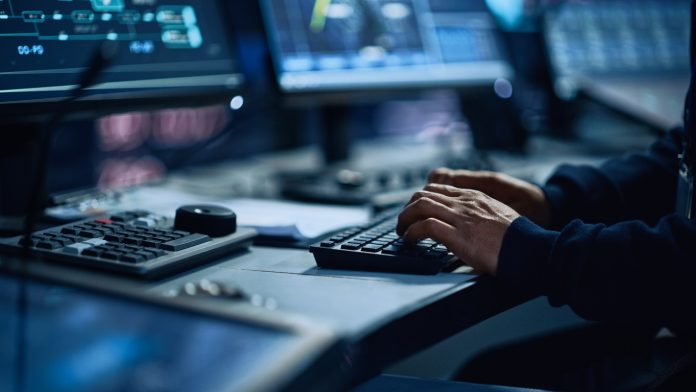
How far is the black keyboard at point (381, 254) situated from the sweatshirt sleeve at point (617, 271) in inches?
2.6

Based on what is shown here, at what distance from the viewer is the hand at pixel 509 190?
0.93m

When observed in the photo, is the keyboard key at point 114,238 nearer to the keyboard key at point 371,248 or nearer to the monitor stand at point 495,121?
the keyboard key at point 371,248

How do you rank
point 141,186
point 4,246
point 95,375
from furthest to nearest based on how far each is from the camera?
point 141,186 < point 4,246 < point 95,375

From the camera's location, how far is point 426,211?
74cm

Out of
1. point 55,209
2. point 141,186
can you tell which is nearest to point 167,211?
point 55,209

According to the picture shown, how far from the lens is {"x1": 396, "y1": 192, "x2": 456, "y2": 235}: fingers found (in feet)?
2.40

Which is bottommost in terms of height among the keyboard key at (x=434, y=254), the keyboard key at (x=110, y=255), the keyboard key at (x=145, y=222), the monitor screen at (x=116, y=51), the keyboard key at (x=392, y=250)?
the keyboard key at (x=434, y=254)

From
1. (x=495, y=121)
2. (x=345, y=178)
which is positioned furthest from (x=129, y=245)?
(x=495, y=121)

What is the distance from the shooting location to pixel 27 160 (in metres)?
0.99

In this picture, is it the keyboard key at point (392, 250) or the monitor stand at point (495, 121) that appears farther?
the monitor stand at point (495, 121)

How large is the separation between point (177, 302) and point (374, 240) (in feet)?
1.07

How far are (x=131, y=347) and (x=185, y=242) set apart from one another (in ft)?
1.05

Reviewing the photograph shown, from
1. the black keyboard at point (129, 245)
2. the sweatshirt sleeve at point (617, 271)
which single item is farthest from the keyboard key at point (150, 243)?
the sweatshirt sleeve at point (617, 271)

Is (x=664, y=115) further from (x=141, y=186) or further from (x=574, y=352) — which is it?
(x=141, y=186)
